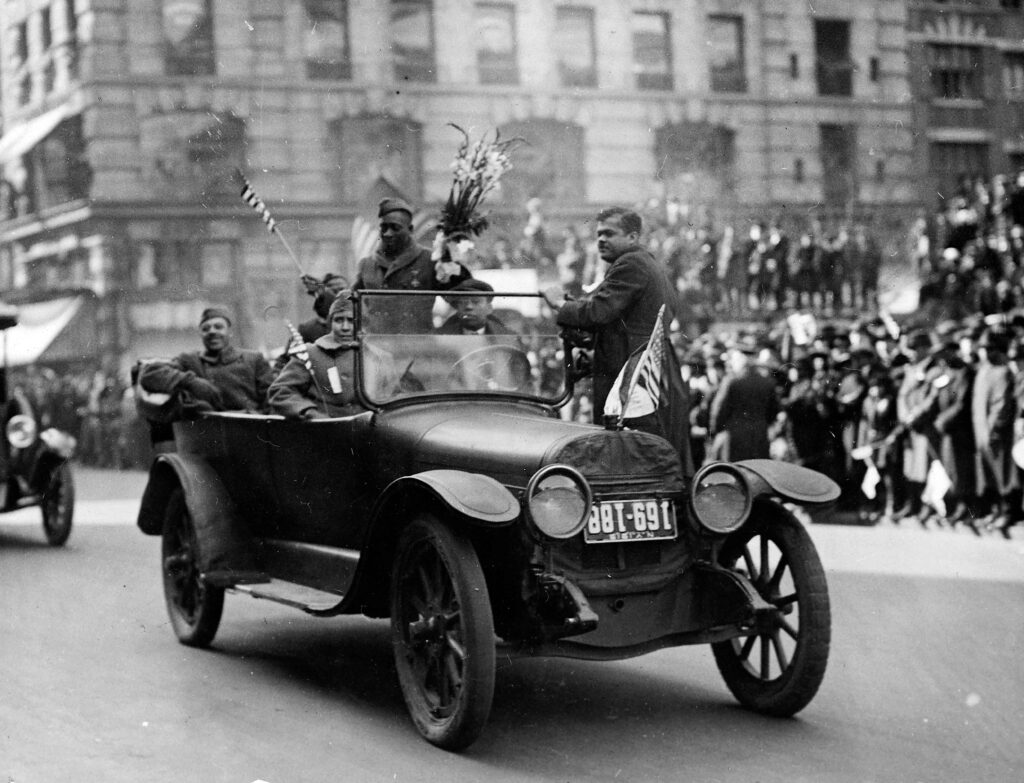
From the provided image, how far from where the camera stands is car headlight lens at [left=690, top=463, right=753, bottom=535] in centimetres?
561

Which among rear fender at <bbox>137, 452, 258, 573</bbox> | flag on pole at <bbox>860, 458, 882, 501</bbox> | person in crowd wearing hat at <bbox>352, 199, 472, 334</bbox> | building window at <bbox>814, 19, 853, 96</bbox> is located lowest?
flag on pole at <bbox>860, 458, 882, 501</bbox>

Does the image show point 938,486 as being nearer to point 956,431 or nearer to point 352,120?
point 956,431

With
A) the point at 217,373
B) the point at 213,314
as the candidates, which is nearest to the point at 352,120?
the point at 213,314

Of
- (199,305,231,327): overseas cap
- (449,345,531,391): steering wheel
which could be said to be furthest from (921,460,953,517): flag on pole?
(449,345,531,391): steering wheel

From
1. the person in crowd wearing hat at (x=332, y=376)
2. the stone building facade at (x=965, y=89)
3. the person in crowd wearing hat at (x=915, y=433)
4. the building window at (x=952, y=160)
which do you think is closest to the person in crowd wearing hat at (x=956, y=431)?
the person in crowd wearing hat at (x=915, y=433)

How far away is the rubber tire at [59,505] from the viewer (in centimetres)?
1243

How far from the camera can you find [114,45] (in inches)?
1103

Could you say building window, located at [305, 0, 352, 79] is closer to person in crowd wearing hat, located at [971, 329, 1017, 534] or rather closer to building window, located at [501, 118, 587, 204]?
building window, located at [501, 118, 587, 204]

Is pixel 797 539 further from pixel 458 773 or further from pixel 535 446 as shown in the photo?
pixel 458 773

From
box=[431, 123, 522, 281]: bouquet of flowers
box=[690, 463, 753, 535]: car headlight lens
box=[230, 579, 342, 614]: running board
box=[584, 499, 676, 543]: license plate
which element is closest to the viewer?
box=[584, 499, 676, 543]: license plate

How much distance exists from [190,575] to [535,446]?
2.88m

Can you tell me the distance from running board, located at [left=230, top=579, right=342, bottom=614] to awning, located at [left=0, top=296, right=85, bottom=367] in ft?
75.9

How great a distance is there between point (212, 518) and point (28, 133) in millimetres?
24523

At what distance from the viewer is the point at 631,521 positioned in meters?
5.55
